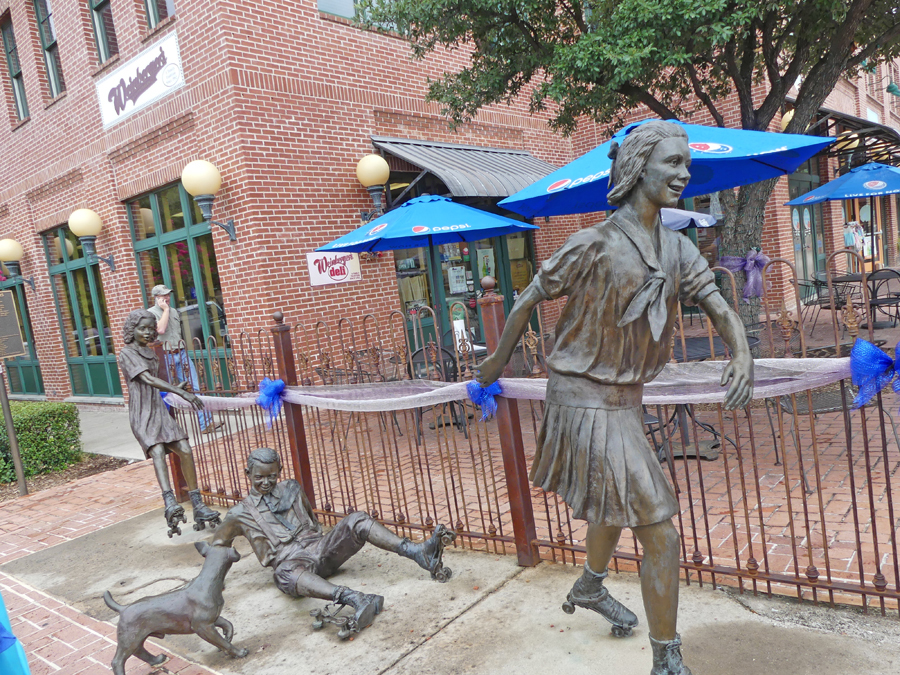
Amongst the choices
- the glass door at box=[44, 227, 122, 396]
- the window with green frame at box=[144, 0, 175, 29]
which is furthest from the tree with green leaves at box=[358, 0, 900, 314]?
the glass door at box=[44, 227, 122, 396]

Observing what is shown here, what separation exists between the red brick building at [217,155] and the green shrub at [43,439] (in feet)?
7.48

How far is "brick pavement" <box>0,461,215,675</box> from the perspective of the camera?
3105mm

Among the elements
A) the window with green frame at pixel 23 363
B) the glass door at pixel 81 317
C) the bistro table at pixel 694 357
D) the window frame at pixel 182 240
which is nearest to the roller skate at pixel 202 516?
the bistro table at pixel 694 357

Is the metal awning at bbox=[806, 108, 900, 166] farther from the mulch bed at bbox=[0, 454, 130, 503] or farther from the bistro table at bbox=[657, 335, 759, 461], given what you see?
the mulch bed at bbox=[0, 454, 130, 503]

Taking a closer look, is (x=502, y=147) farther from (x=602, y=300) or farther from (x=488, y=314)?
(x=602, y=300)

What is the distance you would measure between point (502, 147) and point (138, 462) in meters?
8.38

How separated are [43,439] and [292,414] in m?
5.03

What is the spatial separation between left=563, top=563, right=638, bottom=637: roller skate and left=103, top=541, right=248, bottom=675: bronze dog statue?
1595 mm

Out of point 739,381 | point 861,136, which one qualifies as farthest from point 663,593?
point 861,136

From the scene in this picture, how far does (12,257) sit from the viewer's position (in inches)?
498

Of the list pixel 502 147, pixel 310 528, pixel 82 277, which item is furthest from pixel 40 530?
pixel 502 147

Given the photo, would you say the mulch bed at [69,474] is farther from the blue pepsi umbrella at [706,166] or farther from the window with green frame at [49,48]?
the window with green frame at [49,48]

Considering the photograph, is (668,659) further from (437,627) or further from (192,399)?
(192,399)

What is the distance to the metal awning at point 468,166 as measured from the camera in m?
8.90
